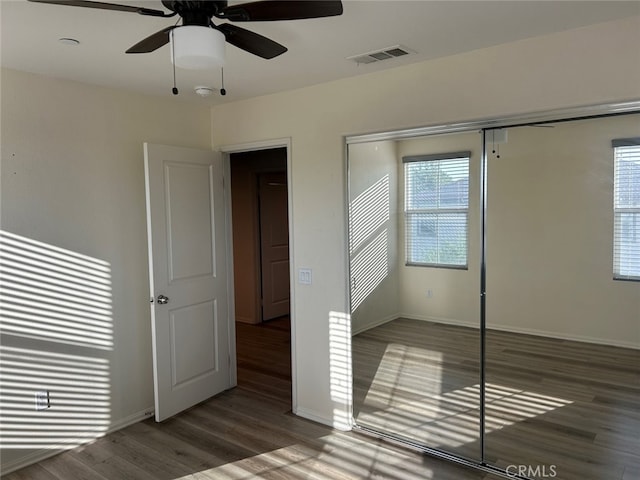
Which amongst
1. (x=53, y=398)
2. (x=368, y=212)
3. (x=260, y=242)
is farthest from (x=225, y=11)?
(x=260, y=242)

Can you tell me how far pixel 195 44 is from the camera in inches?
63.2

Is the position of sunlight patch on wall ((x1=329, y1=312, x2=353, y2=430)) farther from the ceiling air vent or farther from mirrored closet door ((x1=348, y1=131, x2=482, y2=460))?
the ceiling air vent

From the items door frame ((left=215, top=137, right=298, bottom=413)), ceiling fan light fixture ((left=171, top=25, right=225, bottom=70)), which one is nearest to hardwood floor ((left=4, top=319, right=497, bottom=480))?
door frame ((left=215, top=137, right=298, bottom=413))

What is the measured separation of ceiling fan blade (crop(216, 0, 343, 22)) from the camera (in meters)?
1.55

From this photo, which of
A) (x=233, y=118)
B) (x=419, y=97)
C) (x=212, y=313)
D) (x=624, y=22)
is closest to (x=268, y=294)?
(x=212, y=313)

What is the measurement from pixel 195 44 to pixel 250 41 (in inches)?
13.7

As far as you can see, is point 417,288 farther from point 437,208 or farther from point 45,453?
point 45,453

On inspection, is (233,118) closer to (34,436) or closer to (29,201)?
(29,201)

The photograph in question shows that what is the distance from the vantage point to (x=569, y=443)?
9.34 feet

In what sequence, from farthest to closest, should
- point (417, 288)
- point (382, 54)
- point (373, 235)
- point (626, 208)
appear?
1. point (373, 235)
2. point (417, 288)
3. point (382, 54)
4. point (626, 208)

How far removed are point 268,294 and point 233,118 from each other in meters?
3.25

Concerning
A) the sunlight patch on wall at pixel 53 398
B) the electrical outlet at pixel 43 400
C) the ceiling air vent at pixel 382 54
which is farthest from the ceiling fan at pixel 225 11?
the electrical outlet at pixel 43 400

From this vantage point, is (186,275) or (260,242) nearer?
(186,275)

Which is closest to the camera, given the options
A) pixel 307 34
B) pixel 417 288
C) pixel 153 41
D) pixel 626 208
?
pixel 153 41
